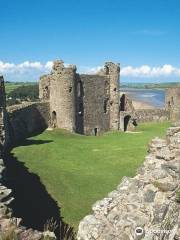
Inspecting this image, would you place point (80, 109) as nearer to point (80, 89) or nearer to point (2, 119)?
point (80, 89)

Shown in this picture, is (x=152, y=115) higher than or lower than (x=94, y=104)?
lower

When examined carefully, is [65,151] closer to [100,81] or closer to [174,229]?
[100,81]

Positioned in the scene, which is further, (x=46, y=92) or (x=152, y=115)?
(x=152, y=115)

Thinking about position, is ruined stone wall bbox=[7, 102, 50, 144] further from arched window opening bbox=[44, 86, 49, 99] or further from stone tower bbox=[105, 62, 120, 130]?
stone tower bbox=[105, 62, 120, 130]

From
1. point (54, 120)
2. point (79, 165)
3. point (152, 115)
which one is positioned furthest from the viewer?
point (152, 115)

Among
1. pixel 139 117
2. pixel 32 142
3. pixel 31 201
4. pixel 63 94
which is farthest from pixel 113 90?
Result: pixel 31 201

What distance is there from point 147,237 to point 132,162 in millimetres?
17401

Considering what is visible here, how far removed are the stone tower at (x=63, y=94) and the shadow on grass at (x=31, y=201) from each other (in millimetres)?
14228

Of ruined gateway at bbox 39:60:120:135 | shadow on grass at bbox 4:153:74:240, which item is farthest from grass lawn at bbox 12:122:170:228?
ruined gateway at bbox 39:60:120:135

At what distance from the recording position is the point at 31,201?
18859mm

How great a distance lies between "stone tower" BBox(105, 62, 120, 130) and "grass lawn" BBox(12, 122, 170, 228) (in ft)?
30.1

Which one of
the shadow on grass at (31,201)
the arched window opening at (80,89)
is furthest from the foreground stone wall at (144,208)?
the arched window opening at (80,89)

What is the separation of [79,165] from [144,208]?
603 inches

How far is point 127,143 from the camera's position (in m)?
33.5
